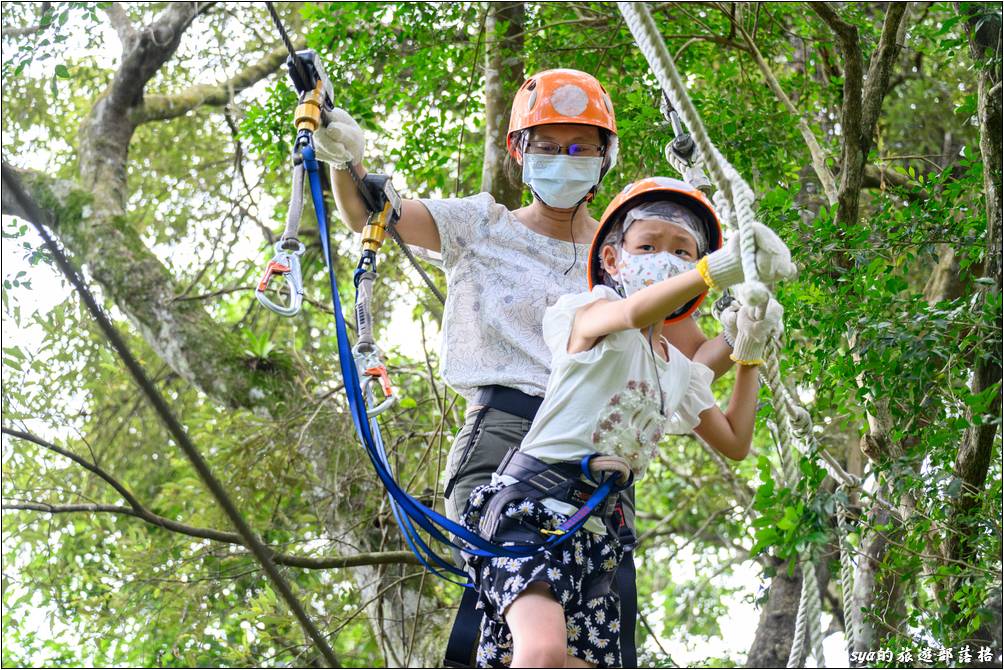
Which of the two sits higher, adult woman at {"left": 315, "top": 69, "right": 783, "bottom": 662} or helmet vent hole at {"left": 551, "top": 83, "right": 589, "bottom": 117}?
helmet vent hole at {"left": 551, "top": 83, "right": 589, "bottom": 117}

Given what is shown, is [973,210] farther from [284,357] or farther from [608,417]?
[284,357]

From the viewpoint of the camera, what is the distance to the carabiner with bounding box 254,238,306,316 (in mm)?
2320

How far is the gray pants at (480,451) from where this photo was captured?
8.34 feet

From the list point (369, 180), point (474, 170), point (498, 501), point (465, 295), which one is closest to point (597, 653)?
point (498, 501)

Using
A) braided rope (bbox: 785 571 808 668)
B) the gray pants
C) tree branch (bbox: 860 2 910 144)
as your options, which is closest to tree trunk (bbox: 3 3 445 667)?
braided rope (bbox: 785 571 808 668)

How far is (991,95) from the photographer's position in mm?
3596

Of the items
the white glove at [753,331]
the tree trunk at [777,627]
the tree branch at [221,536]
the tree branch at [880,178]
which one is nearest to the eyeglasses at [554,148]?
the white glove at [753,331]

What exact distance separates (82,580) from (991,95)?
4076 mm

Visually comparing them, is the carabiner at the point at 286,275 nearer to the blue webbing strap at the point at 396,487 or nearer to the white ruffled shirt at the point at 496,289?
the blue webbing strap at the point at 396,487

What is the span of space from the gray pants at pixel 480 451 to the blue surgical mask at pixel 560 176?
1.67 ft

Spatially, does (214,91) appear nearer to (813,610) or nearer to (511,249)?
(511,249)

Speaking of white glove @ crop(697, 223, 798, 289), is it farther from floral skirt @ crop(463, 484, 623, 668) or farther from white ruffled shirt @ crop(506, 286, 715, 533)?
floral skirt @ crop(463, 484, 623, 668)

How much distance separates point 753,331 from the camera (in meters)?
2.41

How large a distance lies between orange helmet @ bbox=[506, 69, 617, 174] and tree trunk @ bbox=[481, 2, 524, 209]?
1310mm
